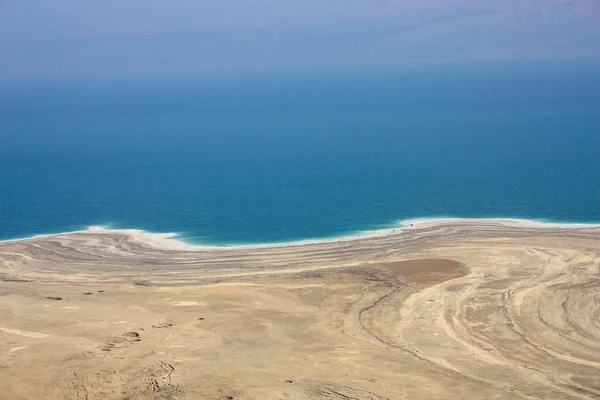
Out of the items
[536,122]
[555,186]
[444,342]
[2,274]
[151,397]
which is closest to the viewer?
[151,397]

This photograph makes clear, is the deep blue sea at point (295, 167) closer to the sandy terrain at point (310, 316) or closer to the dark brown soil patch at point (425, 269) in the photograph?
the sandy terrain at point (310, 316)

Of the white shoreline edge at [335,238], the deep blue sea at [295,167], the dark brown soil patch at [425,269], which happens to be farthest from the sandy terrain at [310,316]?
the deep blue sea at [295,167]

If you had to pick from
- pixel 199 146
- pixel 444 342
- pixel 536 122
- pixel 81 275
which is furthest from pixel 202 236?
pixel 536 122

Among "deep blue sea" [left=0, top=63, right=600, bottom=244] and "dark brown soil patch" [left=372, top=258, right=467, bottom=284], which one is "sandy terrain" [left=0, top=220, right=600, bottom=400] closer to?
"dark brown soil patch" [left=372, top=258, right=467, bottom=284]

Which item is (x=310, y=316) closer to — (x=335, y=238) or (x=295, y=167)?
(x=335, y=238)

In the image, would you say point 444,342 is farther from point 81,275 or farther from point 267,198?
point 267,198

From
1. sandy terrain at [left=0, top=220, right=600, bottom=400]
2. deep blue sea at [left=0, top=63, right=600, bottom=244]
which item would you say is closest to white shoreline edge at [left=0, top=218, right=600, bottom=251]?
sandy terrain at [left=0, top=220, right=600, bottom=400]
